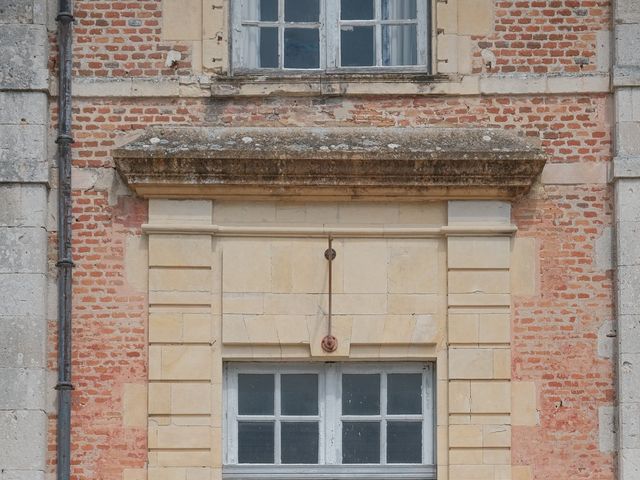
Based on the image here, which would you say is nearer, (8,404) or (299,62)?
(8,404)

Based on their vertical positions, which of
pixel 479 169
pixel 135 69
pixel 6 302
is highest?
pixel 135 69

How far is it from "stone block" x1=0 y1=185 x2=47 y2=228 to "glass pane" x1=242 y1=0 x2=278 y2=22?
226 centimetres

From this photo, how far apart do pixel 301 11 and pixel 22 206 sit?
9.19 feet

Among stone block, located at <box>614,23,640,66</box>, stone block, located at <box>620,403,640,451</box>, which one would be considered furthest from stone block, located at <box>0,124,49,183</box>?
stone block, located at <box>620,403,640,451</box>

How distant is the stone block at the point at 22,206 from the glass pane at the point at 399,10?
125 inches

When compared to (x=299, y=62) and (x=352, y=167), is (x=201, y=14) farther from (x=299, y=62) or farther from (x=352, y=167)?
(x=352, y=167)

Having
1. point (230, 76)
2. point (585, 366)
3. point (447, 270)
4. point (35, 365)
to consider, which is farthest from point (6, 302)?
point (585, 366)

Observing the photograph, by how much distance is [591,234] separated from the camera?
44.9 feet

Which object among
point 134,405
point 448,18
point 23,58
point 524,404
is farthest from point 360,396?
point 23,58

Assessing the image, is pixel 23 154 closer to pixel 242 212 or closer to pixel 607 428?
pixel 242 212

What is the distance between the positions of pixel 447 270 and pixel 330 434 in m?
1.59

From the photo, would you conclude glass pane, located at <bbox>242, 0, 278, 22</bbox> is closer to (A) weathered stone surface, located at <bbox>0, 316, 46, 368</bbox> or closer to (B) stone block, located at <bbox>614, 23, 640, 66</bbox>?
(B) stone block, located at <bbox>614, 23, 640, 66</bbox>

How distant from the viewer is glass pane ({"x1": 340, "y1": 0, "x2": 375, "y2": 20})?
1419 centimetres

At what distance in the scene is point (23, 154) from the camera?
13.5 m
